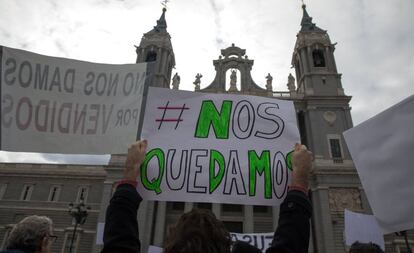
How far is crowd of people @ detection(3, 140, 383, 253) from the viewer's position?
1.21 m

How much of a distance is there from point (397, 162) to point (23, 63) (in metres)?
3.94

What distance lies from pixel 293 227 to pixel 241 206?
23.1 meters

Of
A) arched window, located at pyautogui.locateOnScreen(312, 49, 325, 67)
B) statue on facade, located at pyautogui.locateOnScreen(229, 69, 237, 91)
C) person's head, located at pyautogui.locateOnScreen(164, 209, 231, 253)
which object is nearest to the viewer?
person's head, located at pyautogui.locateOnScreen(164, 209, 231, 253)

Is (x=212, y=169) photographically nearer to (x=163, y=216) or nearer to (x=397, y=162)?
(x=397, y=162)

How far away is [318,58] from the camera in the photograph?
2866 cm

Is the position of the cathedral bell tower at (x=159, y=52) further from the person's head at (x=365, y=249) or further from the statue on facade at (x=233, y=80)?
the person's head at (x=365, y=249)

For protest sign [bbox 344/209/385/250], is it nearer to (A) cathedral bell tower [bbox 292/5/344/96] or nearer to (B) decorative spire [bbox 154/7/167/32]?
(A) cathedral bell tower [bbox 292/5/344/96]

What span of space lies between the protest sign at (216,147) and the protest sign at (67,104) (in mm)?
281

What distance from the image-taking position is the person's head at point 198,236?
1.16m

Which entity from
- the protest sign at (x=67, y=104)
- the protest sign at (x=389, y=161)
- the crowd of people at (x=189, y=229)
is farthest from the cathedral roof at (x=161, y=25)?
the crowd of people at (x=189, y=229)

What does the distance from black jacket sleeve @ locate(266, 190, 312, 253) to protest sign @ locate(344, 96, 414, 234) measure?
1634 millimetres

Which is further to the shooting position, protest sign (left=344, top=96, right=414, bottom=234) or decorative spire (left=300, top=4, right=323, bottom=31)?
decorative spire (left=300, top=4, right=323, bottom=31)

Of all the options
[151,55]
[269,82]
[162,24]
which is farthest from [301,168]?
[162,24]

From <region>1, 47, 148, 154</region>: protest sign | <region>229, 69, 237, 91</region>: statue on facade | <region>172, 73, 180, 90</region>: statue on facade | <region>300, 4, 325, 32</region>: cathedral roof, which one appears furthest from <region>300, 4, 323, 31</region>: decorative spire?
<region>1, 47, 148, 154</region>: protest sign
